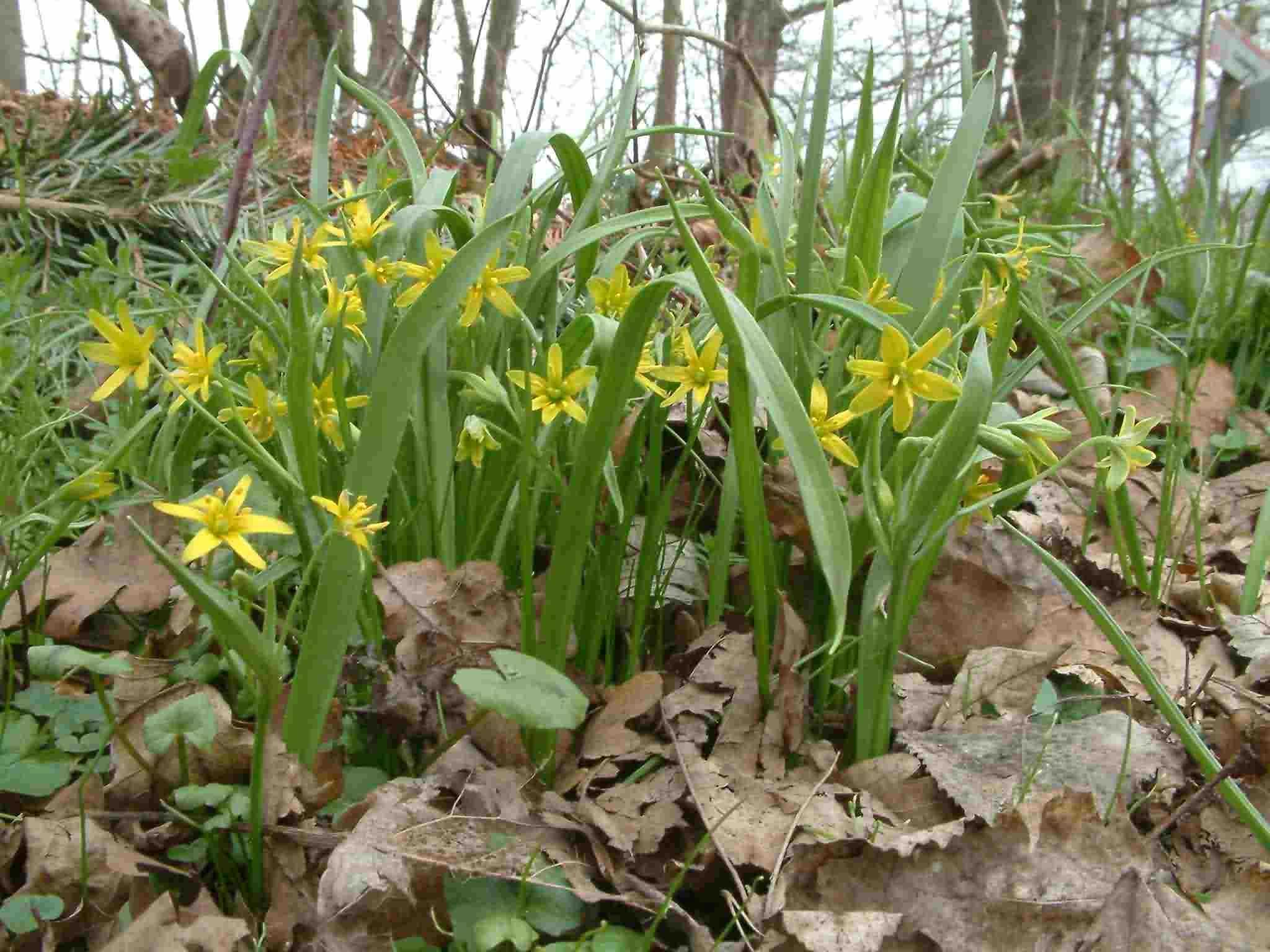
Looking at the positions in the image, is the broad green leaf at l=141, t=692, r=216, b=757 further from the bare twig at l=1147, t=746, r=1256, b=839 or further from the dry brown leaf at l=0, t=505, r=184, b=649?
the bare twig at l=1147, t=746, r=1256, b=839

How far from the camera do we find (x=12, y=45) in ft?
14.7

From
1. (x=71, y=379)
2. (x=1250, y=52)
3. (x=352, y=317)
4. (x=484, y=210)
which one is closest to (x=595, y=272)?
(x=484, y=210)

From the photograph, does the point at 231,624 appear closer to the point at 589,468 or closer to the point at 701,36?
the point at 589,468

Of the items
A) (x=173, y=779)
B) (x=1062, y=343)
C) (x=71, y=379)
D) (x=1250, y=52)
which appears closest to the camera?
(x=173, y=779)

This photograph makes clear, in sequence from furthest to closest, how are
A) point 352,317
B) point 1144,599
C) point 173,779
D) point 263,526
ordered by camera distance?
point 1144,599, point 352,317, point 173,779, point 263,526

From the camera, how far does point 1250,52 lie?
3.13m

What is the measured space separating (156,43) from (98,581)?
97.4 inches

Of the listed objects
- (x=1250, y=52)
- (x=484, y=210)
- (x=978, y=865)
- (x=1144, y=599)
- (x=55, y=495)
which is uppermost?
(x=1250, y=52)

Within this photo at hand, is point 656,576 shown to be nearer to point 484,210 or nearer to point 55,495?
point 484,210

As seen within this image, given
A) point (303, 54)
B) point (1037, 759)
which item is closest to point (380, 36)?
point (303, 54)

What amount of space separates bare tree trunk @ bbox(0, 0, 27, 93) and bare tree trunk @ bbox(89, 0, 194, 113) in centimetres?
156

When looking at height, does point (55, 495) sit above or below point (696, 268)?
below

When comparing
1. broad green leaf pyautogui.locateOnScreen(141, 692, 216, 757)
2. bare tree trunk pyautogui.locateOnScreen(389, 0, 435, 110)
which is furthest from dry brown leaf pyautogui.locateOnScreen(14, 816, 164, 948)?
bare tree trunk pyautogui.locateOnScreen(389, 0, 435, 110)

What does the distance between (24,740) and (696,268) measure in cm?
85
